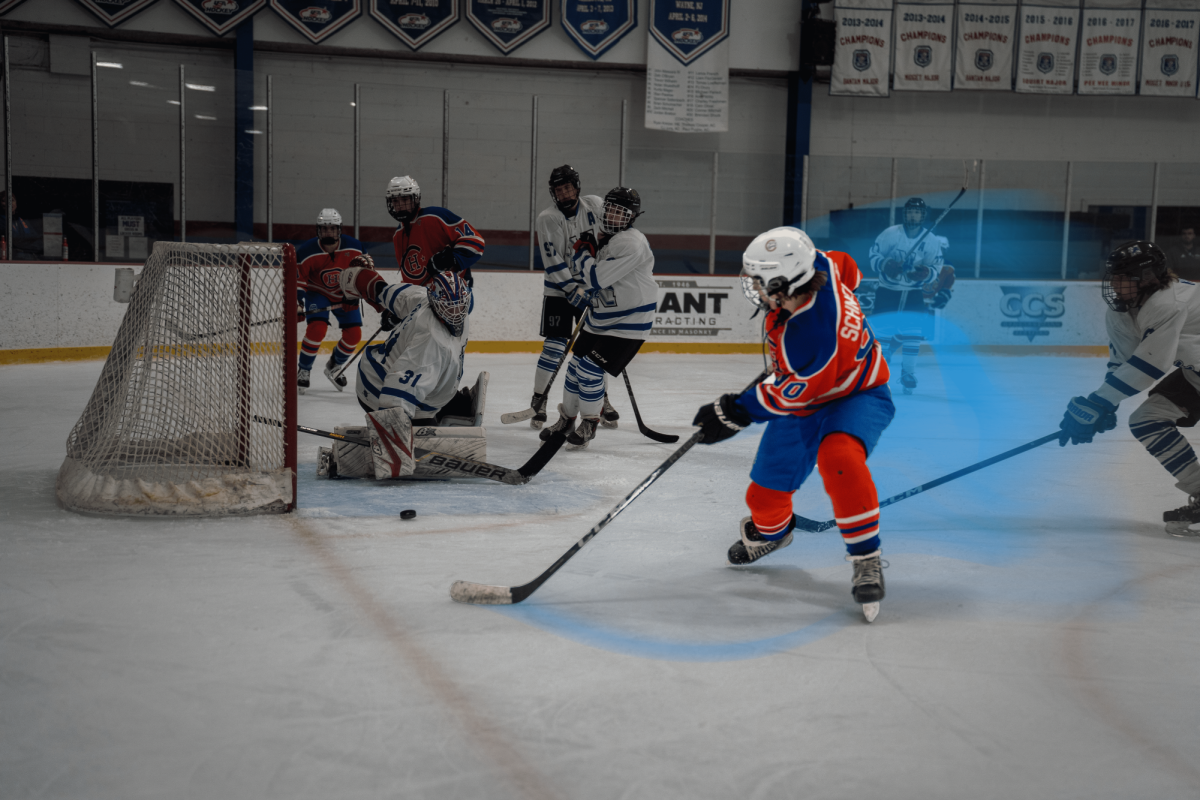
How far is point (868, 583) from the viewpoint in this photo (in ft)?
7.52

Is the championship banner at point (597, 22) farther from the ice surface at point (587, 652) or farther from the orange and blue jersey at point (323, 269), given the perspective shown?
the ice surface at point (587, 652)

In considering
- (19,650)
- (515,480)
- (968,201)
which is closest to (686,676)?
(19,650)

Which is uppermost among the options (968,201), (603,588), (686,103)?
(686,103)

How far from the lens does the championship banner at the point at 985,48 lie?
1021 cm

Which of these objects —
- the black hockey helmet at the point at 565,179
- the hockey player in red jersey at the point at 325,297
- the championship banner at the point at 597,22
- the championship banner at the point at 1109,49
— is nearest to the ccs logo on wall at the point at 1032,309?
the championship banner at the point at 1109,49

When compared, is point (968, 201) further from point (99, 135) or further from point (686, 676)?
point (686, 676)

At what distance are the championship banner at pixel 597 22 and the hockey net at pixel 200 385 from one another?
751 cm

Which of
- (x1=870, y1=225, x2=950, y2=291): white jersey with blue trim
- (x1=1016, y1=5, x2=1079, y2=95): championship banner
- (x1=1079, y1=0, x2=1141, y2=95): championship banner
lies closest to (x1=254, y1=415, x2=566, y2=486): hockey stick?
(x1=870, y1=225, x2=950, y2=291): white jersey with blue trim

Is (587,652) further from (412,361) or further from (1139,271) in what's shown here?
(1139,271)

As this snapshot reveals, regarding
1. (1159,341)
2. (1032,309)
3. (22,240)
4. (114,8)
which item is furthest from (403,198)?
(1032,309)

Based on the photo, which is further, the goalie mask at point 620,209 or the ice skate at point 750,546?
the goalie mask at point 620,209

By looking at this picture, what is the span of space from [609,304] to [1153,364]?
6.81ft

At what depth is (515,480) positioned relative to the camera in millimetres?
3545

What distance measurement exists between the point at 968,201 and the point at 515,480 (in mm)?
7438
